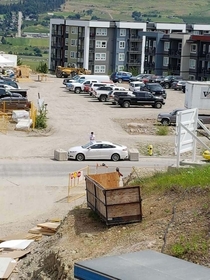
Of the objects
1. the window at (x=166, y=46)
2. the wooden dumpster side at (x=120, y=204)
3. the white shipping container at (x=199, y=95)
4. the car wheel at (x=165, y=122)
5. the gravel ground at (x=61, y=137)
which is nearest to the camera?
the wooden dumpster side at (x=120, y=204)

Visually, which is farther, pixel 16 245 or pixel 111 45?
pixel 111 45

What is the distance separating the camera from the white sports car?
129 ft

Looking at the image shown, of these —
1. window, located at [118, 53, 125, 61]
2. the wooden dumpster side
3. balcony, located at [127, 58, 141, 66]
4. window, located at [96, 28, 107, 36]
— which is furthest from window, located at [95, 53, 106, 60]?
the wooden dumpster side

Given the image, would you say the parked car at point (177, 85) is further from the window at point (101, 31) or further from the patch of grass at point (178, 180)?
the patch of grass at point (178, 180)

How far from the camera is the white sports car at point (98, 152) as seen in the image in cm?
3941

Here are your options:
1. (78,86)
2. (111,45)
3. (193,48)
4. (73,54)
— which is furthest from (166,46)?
(78,86)

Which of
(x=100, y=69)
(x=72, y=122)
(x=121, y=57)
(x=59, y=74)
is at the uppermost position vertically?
(x=72, y=122)

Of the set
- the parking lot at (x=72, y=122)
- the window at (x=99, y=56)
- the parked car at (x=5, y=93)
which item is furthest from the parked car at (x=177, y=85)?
the window at (x=99, y=56)

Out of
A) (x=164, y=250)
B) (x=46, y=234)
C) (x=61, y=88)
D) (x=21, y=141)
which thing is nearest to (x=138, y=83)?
(x=61, y=88)

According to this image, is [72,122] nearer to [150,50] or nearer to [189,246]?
[189,246]

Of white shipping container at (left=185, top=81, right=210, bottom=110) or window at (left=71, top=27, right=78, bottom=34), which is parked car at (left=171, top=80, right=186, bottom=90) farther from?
white shipping container at (left=185, top=81, right=210, bottom=110)

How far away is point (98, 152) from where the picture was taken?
39594mm

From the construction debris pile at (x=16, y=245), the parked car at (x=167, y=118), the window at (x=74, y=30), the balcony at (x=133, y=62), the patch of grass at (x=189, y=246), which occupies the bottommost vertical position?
the balcony at (x=133, y=62)

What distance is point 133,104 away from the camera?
2445 inches
